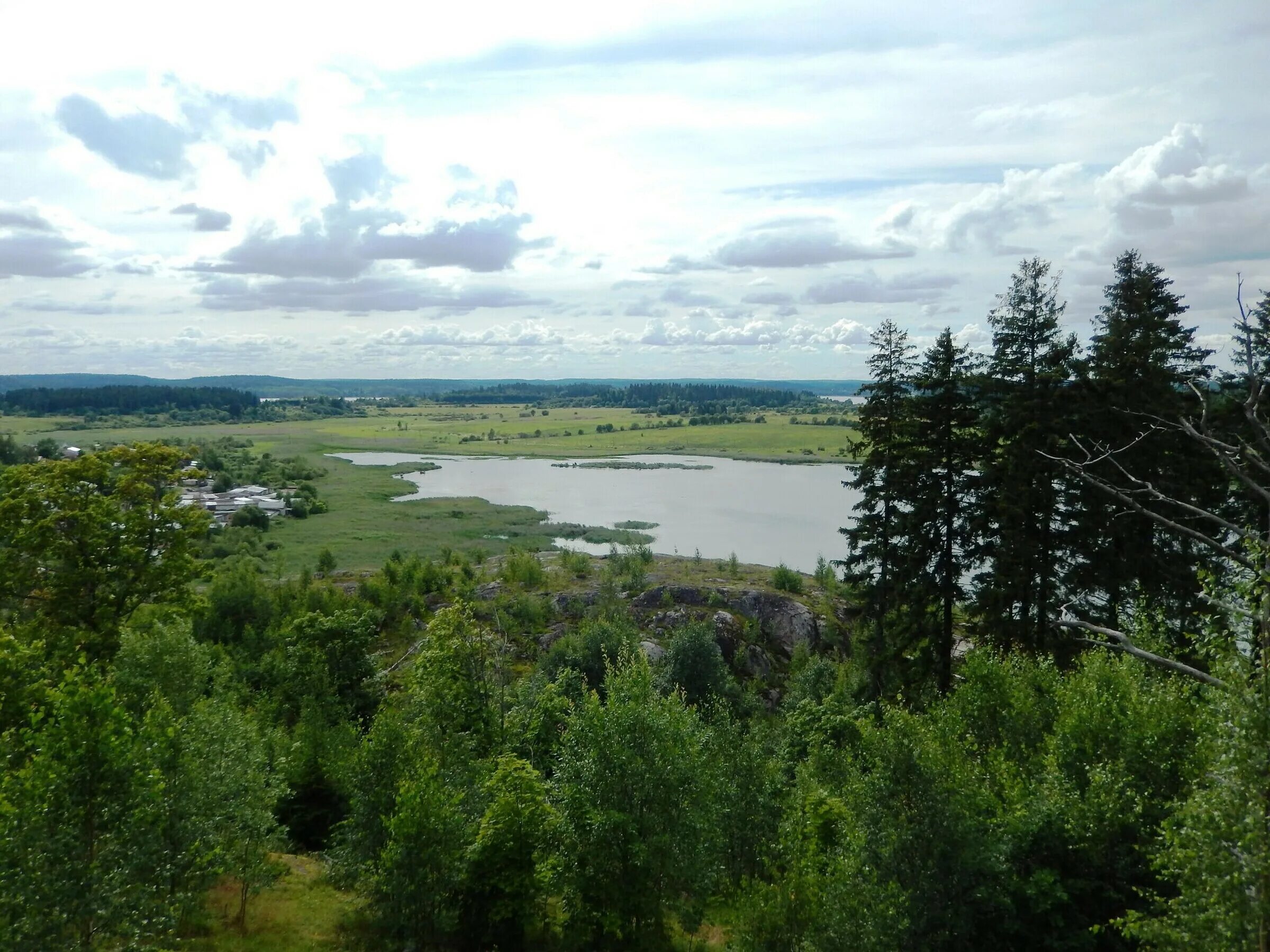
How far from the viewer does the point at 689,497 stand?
283ft

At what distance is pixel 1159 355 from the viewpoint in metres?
23.5

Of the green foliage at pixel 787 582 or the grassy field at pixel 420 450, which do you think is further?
the grassy field at pixel 420 450

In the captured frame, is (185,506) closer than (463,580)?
Yes

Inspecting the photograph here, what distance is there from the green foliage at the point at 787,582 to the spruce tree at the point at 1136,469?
840 inches

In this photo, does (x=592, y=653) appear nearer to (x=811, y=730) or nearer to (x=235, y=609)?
(x=811, y=730)

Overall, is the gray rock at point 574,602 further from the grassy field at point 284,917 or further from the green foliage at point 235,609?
the grassy field at point 284,917

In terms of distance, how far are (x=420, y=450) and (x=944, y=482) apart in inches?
4736

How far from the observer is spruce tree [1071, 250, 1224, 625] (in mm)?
21984

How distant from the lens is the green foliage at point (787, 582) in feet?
145

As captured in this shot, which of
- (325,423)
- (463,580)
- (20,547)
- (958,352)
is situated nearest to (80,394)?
(325,423)

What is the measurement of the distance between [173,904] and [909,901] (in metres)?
10.7

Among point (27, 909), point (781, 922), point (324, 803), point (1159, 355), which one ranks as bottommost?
point (324, 803)

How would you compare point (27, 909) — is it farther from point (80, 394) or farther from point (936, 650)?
point (80, 394)

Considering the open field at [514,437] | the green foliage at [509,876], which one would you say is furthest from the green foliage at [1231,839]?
the open field at [514,437]
